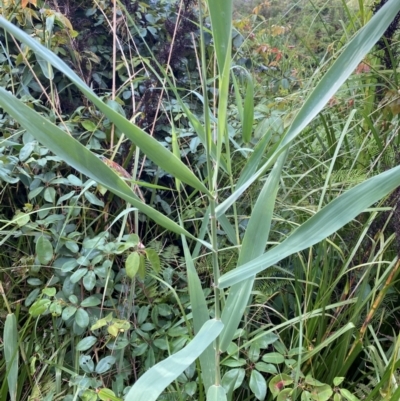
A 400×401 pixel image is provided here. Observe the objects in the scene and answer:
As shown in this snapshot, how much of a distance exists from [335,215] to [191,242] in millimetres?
558

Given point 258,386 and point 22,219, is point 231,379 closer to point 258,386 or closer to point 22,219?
point 258,386

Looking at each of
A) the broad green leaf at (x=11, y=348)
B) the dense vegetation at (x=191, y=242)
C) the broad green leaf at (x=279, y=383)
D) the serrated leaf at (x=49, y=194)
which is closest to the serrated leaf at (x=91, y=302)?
the dense vegetation at (x=191, y=242)

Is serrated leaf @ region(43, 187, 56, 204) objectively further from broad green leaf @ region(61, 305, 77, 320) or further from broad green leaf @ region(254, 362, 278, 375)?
broad green leaf @ region(254, 362, 278, 375)

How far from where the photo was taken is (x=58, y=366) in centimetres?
69

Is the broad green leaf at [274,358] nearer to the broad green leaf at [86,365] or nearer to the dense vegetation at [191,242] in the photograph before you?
the dense vegetation at [191,242]

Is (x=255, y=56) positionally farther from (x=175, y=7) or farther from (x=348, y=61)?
(x=348, y=61)

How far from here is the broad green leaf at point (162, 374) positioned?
1.11ft

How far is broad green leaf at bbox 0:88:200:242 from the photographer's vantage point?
355mm

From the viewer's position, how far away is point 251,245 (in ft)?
1.55

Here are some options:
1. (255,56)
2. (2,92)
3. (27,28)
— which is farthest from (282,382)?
(255,56)

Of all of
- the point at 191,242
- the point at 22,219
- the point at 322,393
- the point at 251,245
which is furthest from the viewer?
the point at 191,242

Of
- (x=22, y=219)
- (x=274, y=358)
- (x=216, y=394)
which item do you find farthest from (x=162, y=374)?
(x=22, y=219)

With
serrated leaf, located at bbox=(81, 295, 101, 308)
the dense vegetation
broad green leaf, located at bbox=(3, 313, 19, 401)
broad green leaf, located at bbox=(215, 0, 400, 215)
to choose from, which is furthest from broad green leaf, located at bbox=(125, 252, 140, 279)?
broad green leaf, located at bbox=(215, 0, 400, 215)

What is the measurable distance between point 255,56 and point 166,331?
44.0 inches
